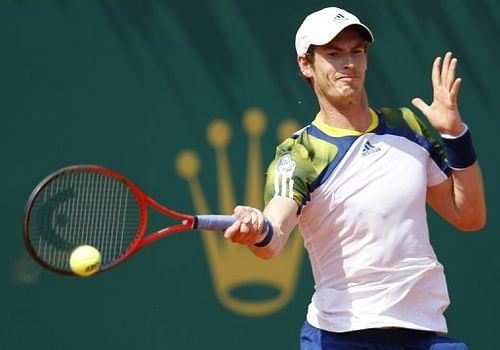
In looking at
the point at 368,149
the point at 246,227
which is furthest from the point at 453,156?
the point at 246,227

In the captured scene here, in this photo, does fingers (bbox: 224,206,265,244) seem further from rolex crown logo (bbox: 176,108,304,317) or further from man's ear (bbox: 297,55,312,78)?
rolex crown logo (bbox: 176,108,304,317)

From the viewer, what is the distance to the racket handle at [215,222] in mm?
3342

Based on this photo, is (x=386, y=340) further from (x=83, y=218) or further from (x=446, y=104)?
(x=83, y=218)

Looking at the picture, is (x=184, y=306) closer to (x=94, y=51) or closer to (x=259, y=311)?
(x=259, y=311)

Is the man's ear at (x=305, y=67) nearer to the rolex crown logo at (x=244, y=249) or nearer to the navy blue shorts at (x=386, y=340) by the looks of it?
the navy blue shorts at (x=386, y=340)

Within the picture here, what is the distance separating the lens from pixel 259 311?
5629mm

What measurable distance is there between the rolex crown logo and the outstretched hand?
2037 mm

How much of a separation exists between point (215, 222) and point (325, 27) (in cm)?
80

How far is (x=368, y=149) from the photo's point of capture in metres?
3.70

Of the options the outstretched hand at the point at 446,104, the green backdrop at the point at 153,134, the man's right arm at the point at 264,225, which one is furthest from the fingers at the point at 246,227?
the green backdrop at the point at 153,134

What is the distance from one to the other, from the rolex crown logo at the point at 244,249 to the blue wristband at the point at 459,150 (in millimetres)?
2029

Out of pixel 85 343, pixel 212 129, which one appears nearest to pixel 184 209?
pixel 212 129

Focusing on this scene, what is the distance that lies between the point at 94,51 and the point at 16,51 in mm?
392

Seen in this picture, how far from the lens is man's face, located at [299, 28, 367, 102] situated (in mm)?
3674
